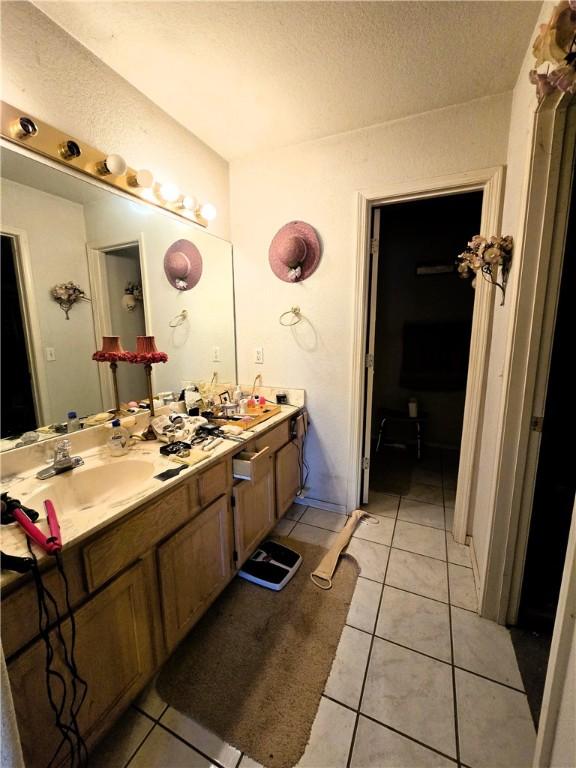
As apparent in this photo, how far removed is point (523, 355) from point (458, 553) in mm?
1290

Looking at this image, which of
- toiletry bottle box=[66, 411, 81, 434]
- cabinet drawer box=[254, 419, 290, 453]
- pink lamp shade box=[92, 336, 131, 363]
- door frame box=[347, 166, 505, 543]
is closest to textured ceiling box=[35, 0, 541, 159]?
door frame box=[347, 166, 505, 543]

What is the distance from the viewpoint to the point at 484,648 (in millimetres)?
1314

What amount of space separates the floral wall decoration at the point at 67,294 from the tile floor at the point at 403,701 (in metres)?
1.53

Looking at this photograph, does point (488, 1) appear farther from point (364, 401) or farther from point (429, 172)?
point (364, 401)

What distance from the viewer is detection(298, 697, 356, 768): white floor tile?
981 mm

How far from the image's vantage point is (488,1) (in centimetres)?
115

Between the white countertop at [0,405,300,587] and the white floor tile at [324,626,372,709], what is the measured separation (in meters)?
0.94

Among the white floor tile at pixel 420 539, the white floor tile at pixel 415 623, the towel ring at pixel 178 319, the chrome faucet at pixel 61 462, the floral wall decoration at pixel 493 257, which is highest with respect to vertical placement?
the floral wall decoration at pixel 493 257

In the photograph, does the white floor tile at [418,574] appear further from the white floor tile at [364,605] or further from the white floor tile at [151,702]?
the white floor tile at [151,702]

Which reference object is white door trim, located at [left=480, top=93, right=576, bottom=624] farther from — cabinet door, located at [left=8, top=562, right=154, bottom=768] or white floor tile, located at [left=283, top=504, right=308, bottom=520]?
cabinet door, located at [left=8, top=562, right=154, bottom=768]

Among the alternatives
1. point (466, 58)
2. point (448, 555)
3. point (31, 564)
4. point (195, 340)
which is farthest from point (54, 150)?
point (448, 555)

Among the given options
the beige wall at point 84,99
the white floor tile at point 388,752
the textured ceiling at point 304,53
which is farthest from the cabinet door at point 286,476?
the textured ceiling at point 304,53

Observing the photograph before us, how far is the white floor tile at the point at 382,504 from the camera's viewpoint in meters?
2.27

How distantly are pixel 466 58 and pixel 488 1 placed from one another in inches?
9.3
